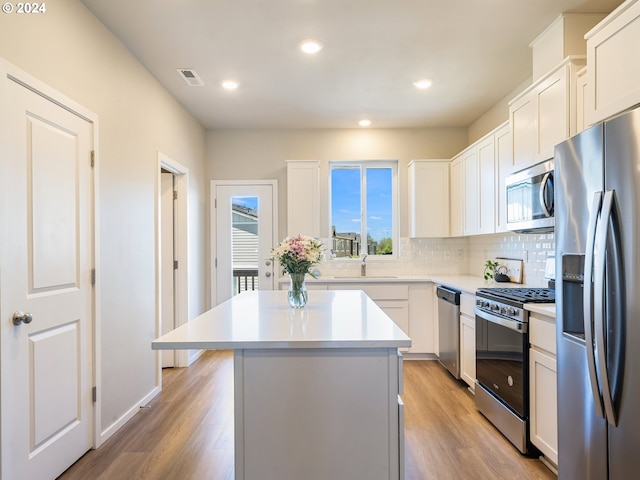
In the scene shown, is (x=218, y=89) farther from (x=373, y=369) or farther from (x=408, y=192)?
(x=373, y=369)

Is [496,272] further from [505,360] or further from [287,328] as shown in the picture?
[287,328]

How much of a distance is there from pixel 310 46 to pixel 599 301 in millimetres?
2390

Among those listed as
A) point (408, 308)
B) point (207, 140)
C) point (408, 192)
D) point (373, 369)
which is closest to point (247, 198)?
point (207, 140)

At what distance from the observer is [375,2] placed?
225 centimetres

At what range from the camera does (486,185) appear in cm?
350

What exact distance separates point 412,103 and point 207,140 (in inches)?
101

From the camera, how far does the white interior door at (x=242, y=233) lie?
4.71m

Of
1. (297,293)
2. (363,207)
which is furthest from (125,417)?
(363,207)

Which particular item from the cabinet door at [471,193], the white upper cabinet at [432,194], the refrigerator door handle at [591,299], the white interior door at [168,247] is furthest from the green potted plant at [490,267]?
the white interior door at [168,247]

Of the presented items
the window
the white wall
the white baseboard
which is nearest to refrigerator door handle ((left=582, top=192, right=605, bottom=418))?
the white wall

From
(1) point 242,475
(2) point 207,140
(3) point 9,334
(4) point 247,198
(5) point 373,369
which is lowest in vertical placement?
(1) point 242,475

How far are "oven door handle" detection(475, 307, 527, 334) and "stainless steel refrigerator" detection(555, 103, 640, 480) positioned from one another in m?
0.37

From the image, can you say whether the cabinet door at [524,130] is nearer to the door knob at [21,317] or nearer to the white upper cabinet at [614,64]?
the white upper cabinet at [614,64]
